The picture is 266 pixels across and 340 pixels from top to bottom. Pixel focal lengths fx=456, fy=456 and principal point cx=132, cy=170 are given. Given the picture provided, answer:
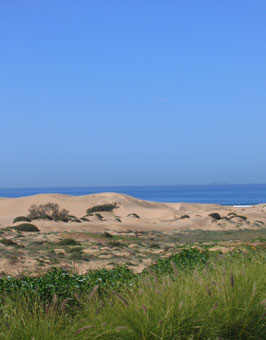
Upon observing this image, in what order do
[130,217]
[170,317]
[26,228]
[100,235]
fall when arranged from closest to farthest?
[170,317], [100,235], [26,228], [130,217]

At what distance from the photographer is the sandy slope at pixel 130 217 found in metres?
29.8

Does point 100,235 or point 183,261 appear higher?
point 183,261

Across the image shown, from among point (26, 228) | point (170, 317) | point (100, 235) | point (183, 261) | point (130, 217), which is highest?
point (170, 317)

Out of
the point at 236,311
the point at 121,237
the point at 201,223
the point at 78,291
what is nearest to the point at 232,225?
the point at 201,223

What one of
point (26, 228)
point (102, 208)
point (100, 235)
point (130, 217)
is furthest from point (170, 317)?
point (102, 208)

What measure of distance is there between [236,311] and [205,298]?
1.20ft

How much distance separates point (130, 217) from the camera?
126 ft

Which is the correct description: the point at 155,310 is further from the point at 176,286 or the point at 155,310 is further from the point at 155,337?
the point at 176,286

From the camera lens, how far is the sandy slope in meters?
29.8

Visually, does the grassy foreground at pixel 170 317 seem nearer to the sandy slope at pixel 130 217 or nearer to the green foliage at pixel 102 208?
the sandy slope at pixel 130 217

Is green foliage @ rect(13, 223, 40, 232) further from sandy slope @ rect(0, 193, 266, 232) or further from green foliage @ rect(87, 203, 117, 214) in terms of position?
green foliage @ rect(87, 203, 117, 214)

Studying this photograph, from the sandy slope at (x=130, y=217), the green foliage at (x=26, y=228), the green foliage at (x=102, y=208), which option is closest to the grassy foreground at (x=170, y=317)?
the green foliage at (x=26, y=228)

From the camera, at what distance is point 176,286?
18.6 feet

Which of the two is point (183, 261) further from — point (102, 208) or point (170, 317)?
point (102, 208)
